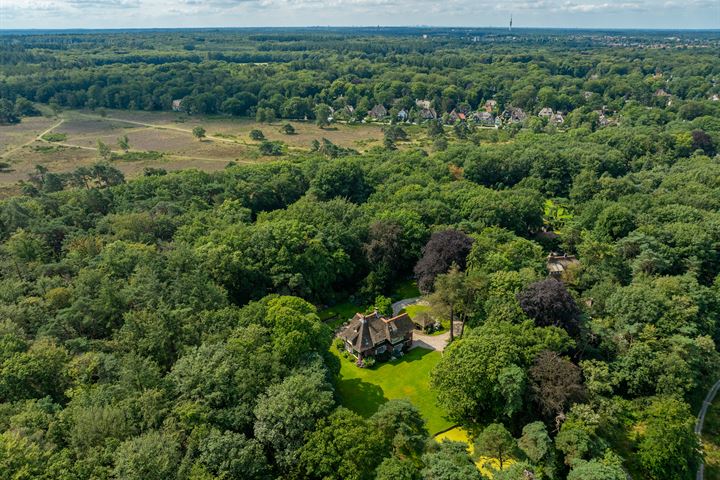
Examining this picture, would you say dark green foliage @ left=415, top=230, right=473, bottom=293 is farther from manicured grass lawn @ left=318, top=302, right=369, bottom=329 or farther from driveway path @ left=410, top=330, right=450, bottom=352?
manicured grass lawn @ left=318, top=302, right=369, bottom=329

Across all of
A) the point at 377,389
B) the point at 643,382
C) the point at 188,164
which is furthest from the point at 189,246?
the point at 188,164

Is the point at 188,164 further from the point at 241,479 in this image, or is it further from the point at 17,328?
the point at 241,479

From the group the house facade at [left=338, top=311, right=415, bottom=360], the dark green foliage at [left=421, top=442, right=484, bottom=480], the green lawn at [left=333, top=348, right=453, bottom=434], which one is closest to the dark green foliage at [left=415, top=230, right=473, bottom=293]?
the house facade at [left=338, top=311, right=415, bottom=360]

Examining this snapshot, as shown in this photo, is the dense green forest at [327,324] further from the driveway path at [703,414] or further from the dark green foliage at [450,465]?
the driveway path at [703,414]

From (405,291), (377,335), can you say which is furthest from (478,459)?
(405,291)

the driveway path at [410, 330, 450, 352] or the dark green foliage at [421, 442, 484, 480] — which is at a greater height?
the dark green foliage at [421, 442, 484, 480]

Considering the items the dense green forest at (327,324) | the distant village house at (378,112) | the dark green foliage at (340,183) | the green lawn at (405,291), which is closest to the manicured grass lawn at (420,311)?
the green lawn at (405,291)
